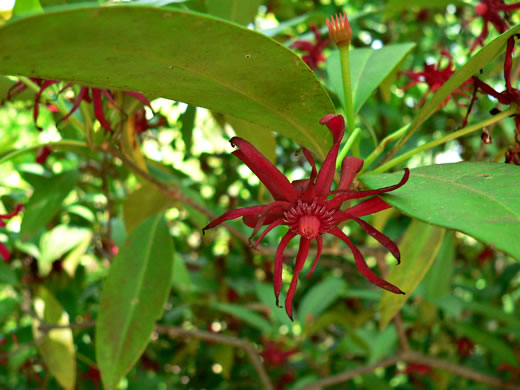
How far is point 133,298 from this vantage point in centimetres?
100

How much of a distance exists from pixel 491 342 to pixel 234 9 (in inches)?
50.9

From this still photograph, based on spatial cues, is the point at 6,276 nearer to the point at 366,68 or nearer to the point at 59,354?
the point at 59,354

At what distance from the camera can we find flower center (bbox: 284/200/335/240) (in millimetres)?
549

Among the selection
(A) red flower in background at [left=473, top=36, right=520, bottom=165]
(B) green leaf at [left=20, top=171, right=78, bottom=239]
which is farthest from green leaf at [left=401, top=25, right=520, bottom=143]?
(B) green leaf at [left=20, top=171, right=78, bottom=239]

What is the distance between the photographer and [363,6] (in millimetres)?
2082

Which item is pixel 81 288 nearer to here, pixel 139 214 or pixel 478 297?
pixel 139 214

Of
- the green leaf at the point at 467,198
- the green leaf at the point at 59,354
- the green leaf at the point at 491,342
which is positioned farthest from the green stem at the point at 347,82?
the green leaf at the point at 491,342

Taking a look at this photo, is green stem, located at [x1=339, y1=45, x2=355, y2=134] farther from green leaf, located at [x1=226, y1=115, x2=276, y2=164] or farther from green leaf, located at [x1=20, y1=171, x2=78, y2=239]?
green leaf, located at [x1=20, y1=171, x2=78, y2=239]

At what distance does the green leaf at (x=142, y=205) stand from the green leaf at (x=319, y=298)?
73 cm

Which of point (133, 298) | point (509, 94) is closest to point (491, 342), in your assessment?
point (133, 298)

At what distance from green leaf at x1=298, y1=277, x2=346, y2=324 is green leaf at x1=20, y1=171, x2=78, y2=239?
85 centimetres

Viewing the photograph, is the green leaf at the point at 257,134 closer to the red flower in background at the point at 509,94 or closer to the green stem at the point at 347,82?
the green stem at the point at 347,82

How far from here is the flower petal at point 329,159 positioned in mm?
521

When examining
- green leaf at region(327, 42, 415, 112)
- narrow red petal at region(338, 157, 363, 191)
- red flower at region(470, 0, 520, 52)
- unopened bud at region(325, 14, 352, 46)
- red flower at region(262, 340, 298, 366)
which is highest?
red flower at region(470, 0, 520, 52)
